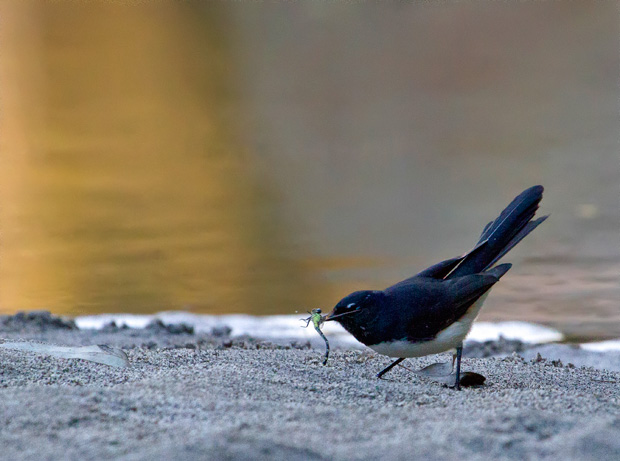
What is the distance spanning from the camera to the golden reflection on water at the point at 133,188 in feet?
23.5

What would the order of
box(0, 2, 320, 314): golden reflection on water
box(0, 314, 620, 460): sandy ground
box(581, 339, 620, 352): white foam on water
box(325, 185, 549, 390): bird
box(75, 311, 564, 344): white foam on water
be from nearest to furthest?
box(0, 314, 620, 460): sandy ground
box(325, 185, 549, 390): bird
box(581, 339, 620, 352): white foam on water
box(75, 311, 564, 344): white foam on water
box(0, 2, 320, 314): golden reflection on water

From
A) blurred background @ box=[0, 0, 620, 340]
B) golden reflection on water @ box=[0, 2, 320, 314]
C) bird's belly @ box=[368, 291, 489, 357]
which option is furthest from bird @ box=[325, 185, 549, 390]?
golden reflection on water @ box=[0, 2, 320, 314]

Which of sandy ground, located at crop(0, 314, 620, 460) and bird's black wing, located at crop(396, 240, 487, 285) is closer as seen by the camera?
sandy ground, located at crop(0, 314, 620, 460)

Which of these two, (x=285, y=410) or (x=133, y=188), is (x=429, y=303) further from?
(x=133, y=188)

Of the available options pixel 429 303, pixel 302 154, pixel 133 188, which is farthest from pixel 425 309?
pixel 302 154

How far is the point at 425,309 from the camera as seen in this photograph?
157 inches

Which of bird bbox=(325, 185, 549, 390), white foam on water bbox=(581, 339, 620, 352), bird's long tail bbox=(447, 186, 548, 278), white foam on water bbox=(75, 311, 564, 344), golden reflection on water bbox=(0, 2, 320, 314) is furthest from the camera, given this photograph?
golden reflection on water bbox=(0, 2, 320, 314)

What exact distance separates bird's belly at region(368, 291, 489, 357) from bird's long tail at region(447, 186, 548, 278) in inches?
7.3

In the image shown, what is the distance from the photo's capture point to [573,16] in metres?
19.5

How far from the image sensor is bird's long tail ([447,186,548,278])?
4.29 metres

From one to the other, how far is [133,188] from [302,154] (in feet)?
7.97

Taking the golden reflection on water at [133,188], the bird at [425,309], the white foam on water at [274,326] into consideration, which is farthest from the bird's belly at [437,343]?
the golden reflection on water at [133,188]

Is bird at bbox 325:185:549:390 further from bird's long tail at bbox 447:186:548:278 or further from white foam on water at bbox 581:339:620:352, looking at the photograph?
white foam on water at bbox 581:339:620:352

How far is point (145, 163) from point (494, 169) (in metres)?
4.41
